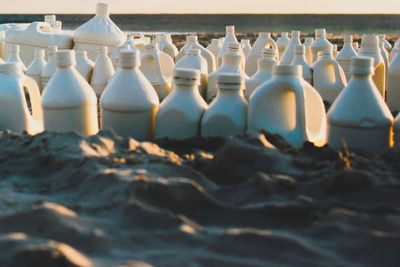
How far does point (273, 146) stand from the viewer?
1968mm

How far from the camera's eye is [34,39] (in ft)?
16.7

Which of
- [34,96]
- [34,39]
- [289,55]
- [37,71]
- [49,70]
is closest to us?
[34,96]

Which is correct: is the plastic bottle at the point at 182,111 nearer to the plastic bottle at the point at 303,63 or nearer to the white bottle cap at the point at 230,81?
the white bottle cap at the point at 230,81

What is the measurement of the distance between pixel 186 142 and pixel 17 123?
855 mm

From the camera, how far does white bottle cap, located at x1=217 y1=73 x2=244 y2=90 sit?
2250 millimetres

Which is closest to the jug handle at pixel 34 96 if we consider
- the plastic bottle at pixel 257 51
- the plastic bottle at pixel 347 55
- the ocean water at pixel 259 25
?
the plastic bottle at pixel 347 55

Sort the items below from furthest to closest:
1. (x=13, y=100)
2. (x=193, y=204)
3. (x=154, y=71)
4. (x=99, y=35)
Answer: (x=99, y=35) < (x=154, y=71) < (x=13, y=100) < (x=193, y=204)

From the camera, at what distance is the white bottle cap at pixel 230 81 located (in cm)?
225

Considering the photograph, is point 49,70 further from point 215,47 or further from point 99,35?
point 215,47

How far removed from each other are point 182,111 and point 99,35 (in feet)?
9.33

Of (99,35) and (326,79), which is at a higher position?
(99,35)

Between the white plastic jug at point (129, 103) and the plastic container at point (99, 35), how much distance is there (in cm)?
258
